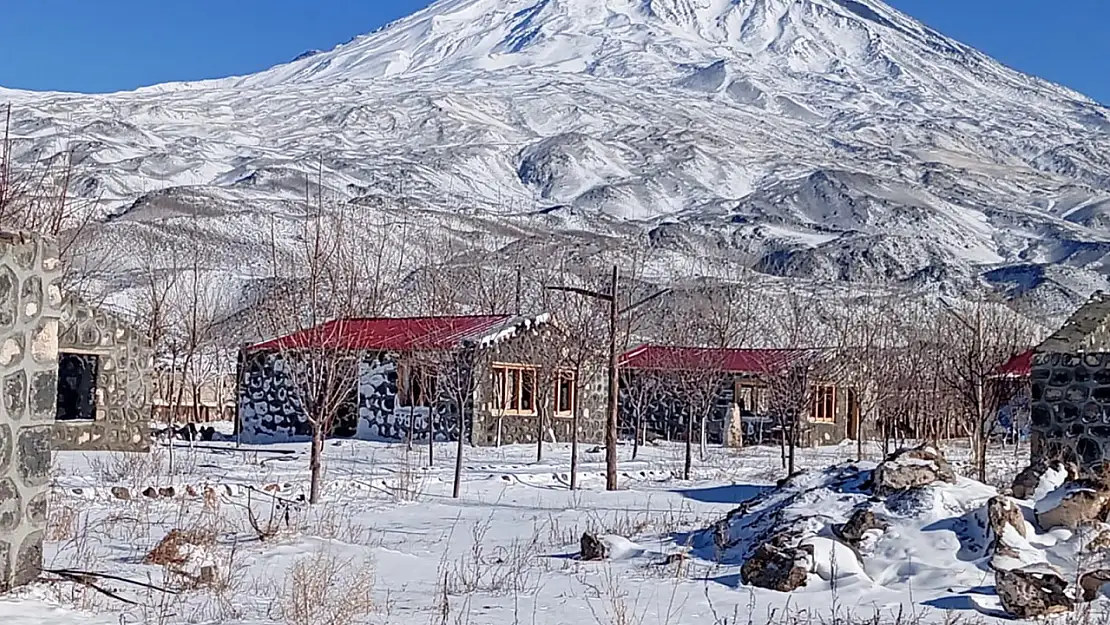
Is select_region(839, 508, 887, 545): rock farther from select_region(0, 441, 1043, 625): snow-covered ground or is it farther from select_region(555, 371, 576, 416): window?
select_region(555, 371, 576, 416): window

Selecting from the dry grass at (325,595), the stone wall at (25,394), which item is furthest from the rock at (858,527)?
the stone wall at (25,394)

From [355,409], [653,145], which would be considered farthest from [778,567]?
[653,145]

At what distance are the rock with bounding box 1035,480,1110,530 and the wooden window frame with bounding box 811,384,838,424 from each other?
1097 inches

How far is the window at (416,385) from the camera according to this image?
25.1 meters

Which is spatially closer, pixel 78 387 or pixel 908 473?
pixel 908 473

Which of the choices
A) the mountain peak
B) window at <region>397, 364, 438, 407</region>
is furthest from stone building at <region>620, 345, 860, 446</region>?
the mountain peak

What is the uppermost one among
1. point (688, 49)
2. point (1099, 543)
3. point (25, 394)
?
point (688, 49)

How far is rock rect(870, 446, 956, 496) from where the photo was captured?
400 inches

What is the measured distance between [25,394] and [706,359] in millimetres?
22574

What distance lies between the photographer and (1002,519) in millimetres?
8695

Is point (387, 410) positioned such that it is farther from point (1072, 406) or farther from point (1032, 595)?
point (1032, 595)

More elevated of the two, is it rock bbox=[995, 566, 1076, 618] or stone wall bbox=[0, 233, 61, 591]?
stone wall bbox=[0, 233, 61, 591]

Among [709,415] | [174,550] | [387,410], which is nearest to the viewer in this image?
[174,550]

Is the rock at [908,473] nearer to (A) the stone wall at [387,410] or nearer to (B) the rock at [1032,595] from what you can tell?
(B) the rock at [1032,595]
